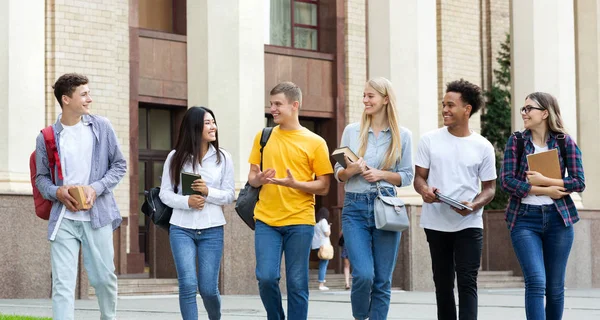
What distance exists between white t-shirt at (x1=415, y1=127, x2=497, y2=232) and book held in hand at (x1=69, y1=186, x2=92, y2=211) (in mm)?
2609

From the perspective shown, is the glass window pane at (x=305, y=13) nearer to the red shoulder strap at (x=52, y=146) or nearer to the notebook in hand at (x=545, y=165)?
the notebook in hand at (x=545, y=165)

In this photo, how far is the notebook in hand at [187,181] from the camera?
Answer: 880 cm

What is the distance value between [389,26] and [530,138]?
12.2m

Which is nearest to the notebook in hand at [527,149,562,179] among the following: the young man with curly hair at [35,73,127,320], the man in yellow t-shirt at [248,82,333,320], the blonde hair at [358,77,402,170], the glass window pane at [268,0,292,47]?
the blonde hair at [358,77,402,170]

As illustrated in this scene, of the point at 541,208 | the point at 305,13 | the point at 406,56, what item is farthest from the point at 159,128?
the point at 541,208

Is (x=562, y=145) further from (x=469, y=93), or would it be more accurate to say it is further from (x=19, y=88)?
(x=19, y=88)

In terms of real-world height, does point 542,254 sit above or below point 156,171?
below

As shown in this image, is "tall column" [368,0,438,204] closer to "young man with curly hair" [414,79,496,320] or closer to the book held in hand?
"young man with curly hair" [414,79,496,320]

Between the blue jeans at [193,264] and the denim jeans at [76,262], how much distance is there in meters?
0.51

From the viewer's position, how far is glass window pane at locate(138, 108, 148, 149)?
24.0 metres

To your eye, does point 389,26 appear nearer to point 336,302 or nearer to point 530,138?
point 336,302

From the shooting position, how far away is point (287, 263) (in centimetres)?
884

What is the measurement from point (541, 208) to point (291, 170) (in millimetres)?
1981

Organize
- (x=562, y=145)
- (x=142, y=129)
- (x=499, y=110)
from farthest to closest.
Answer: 1. (x=499, y=110)
2. (x=142, y=129)
3. (x=562, y=145)
